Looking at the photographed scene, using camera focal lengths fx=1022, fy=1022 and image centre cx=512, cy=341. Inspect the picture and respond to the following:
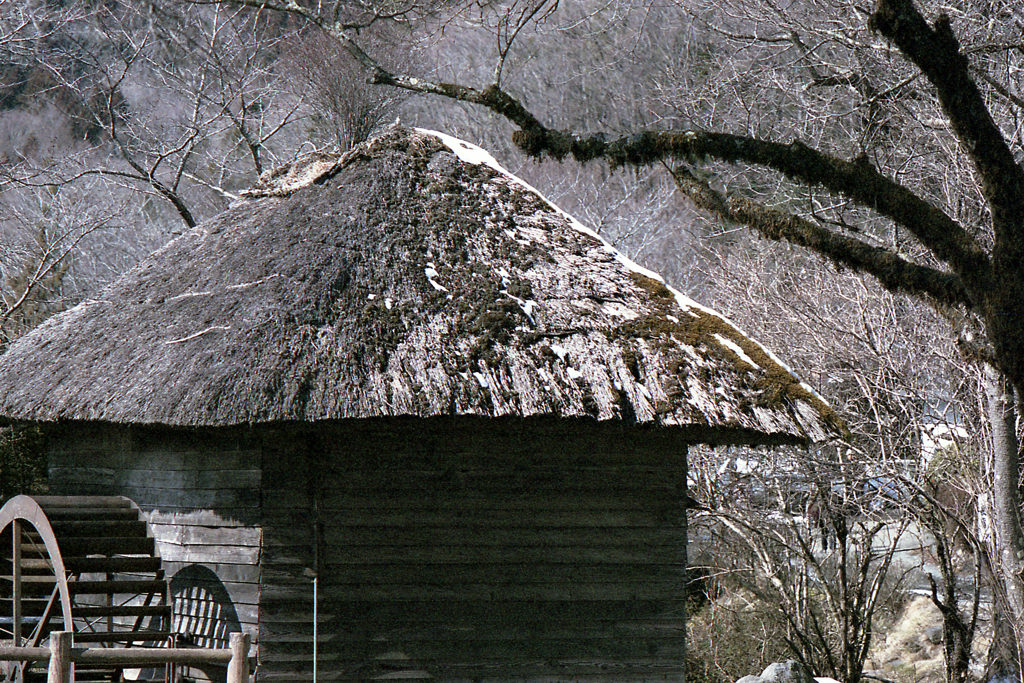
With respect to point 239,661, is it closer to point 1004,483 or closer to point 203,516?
point 203,516

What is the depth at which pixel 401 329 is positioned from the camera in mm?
6746

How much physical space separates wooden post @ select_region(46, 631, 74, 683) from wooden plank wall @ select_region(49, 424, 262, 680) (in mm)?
1293

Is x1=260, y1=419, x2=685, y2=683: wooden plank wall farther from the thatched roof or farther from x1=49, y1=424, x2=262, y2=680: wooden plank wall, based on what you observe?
the thatched roof

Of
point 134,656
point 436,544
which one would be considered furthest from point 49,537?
point 436,544

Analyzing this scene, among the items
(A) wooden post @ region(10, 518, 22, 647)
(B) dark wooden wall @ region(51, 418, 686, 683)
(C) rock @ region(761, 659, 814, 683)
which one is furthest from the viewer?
(C) rock @ region(761, 659, 814, 683)

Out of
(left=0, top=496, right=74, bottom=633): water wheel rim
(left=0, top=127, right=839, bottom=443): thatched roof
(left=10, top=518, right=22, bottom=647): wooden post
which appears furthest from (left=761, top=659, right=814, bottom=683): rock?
(left=10, top=518, right=22, bottom=647): wooden post

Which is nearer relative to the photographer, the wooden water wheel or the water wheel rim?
the water wheel rim

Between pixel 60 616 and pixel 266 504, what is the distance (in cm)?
316

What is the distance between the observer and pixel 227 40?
19547mm

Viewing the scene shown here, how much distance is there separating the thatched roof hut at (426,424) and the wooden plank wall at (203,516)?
0.02m

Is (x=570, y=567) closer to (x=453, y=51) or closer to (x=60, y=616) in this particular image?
(x=60, y=616)

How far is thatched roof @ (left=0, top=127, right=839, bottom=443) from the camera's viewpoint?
6.39m

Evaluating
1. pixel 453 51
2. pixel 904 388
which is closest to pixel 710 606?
pixel 904 388

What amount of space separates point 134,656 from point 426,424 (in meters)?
2.23
